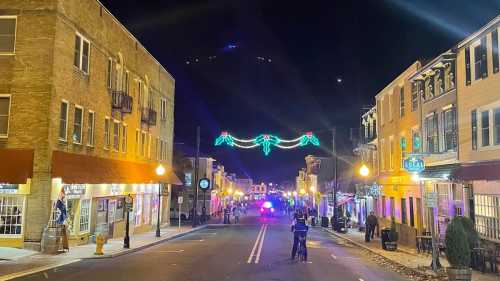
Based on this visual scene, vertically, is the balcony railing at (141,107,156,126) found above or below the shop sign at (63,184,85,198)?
above

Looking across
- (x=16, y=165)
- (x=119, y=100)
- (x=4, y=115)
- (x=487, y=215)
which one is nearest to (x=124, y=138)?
(x=119, y=100)

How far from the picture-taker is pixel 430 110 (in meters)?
25.6

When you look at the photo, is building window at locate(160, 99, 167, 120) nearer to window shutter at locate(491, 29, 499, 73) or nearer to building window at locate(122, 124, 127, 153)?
building window at locate(122, 124, 127, 153)

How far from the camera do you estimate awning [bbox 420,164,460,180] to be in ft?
66.4

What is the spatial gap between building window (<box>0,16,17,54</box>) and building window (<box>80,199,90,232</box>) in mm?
8081

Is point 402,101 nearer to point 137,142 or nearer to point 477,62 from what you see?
point 477,62

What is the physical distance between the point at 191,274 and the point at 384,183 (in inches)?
900

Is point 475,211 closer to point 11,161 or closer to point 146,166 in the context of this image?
point 11,161

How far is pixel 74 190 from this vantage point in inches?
916

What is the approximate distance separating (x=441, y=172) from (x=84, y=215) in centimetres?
1733

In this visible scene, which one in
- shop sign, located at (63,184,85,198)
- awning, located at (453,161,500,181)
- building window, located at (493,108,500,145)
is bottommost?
shop sign, located at (63,184,85,198)

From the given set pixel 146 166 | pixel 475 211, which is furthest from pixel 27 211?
pixel 475 211

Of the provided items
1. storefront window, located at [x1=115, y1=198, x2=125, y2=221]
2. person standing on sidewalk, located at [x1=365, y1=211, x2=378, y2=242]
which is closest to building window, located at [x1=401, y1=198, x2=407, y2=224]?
person standing on sidewalk, located at [x1=365, y1=211, x2=378, y2=242]

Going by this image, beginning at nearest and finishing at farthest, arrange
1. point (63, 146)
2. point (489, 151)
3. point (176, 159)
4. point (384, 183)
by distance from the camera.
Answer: point (489, 151), point (63, 146), point (384, 183), point (176, 159)
